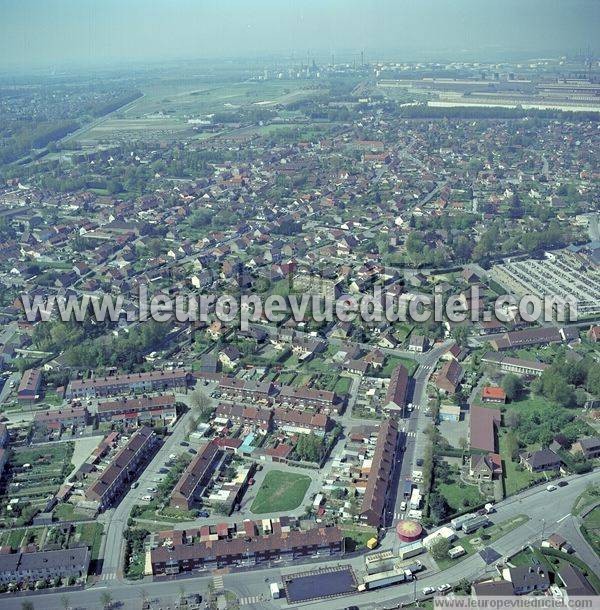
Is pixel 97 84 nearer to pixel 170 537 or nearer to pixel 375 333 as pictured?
pixel 375 333

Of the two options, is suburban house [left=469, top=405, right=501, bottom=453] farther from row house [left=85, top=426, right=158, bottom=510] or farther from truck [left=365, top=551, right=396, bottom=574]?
row house [left=85, top=426, right=158, bottom=510]

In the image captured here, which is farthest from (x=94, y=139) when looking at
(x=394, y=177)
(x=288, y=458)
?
(x=288, y=458)

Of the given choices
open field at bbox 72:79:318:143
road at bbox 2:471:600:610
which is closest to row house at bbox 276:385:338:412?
road at bbox 2:471:600:610

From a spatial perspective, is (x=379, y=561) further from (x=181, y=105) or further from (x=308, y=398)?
(x=181, y=105)

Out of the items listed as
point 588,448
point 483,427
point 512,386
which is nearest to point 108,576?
point 483,427

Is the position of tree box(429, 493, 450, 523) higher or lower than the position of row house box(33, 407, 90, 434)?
lower

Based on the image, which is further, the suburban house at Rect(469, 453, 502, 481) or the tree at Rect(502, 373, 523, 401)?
the tree at Rect(502, 373, 523, 401)
